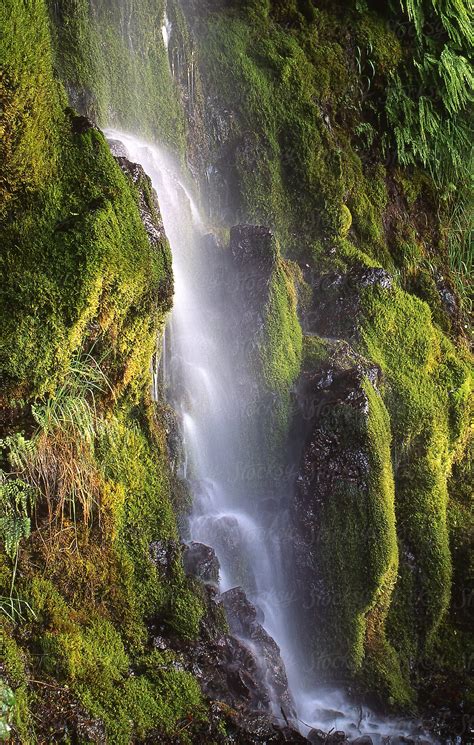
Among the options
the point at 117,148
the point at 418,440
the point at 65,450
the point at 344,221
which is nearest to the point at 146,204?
the point at 117,148

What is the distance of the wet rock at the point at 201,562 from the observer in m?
4.74

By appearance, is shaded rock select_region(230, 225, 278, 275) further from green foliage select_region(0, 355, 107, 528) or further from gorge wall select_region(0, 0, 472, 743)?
green foliage select_region(0, 355, 107, 528)

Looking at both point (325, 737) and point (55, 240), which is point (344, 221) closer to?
point (55, 240)

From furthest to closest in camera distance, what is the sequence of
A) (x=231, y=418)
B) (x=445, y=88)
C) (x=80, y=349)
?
1. (x=445, y=88)
2. (x=231, y=418)
3. (x=80, y=349)

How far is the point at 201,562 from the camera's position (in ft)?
15.7

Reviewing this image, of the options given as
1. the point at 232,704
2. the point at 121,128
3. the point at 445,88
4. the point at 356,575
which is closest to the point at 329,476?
the point at 356,575

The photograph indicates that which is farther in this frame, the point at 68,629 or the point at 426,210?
the point at 426,210

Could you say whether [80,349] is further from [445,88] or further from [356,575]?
[445,88]

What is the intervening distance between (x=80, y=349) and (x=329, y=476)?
7.93ft

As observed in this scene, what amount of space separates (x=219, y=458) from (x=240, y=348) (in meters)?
0.95

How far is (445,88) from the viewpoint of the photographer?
28.9 ft

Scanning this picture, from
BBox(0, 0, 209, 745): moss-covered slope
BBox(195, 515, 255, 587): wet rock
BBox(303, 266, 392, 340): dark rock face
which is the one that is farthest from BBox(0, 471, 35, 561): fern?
BBox(303, 266, 392, 340): dark rock face

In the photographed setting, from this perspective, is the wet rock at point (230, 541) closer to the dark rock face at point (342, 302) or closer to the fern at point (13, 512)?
the fern at point (13, 512)

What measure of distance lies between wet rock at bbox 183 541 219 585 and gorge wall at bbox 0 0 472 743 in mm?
47
